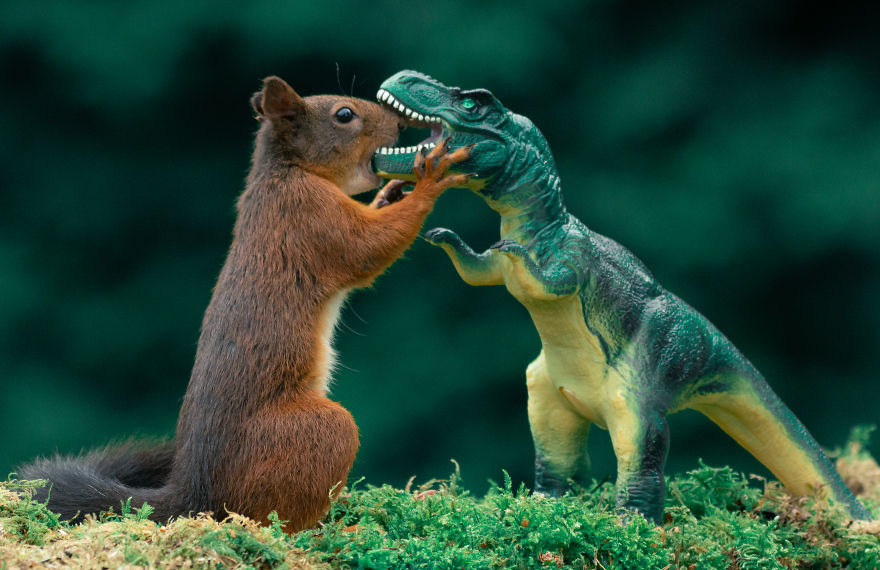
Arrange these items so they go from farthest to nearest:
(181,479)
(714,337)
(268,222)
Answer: (714,337), (268,222), (181,479)

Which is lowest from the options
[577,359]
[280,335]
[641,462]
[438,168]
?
[641,462]

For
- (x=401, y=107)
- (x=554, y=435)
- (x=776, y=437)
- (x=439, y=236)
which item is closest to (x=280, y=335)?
(x=439, y=236)

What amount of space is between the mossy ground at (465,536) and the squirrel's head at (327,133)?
3.05ft

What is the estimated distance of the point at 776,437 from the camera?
271 centimetres

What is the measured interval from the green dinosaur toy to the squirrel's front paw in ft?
0.11

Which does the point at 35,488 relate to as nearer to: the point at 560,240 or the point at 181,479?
the point at 181,479

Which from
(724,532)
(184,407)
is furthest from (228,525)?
(724,532)

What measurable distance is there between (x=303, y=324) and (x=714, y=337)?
1.20 metres

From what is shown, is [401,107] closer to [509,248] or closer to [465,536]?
[509,248]

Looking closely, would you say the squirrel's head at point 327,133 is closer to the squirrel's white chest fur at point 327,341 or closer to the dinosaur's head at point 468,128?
the dinosaur's head at point 468,128

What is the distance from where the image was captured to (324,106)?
265 cm

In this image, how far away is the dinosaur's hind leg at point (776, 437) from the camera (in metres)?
2.68

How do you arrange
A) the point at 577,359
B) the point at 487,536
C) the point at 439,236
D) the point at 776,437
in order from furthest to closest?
1. the point at 776,437
2. the point at 577,359
3. the point at 439,236
4. the point at 487,536

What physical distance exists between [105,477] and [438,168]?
3.94ft
